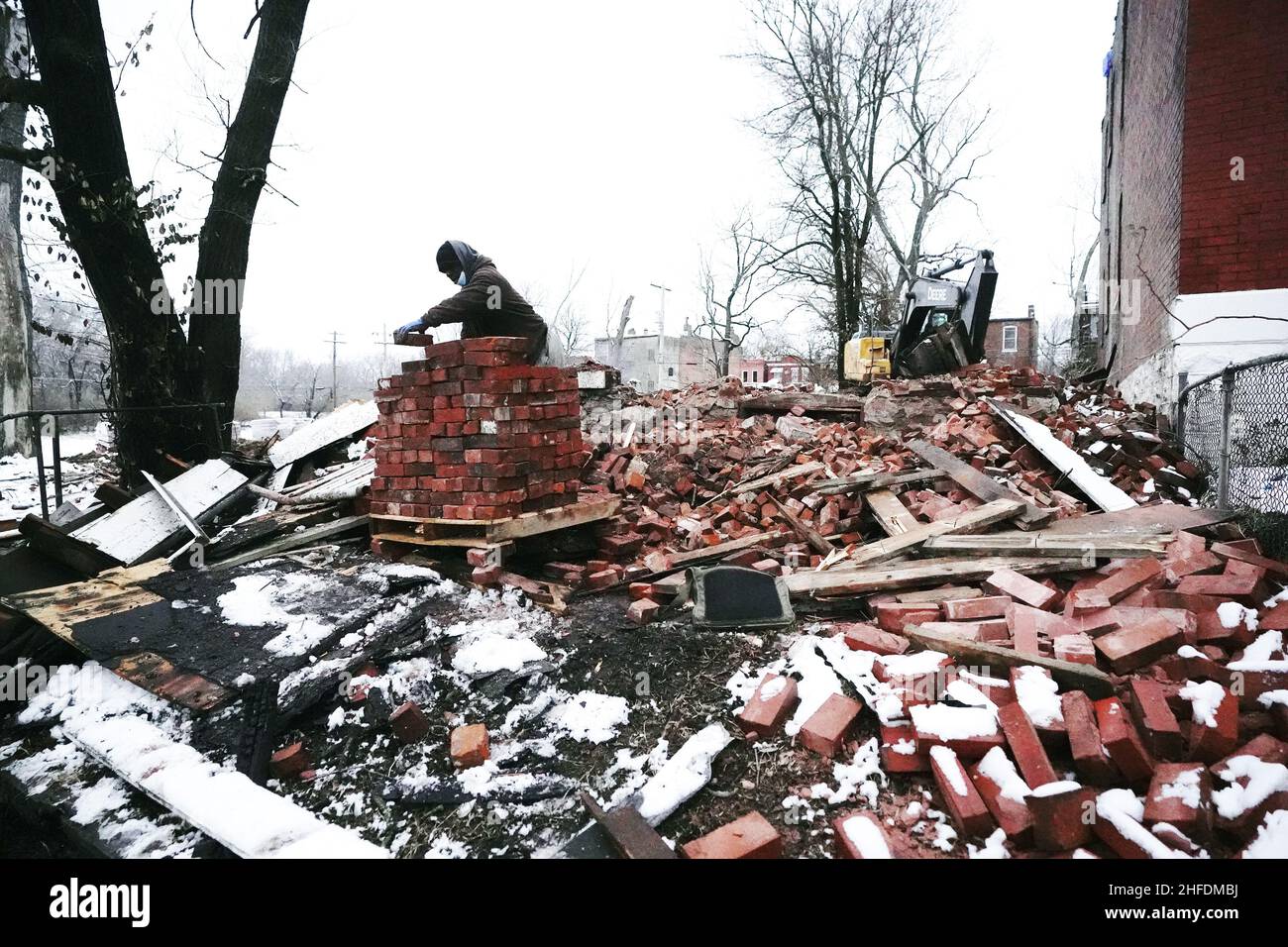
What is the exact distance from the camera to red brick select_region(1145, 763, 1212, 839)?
1943 millimetres

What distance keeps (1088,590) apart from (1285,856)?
59.5 inches

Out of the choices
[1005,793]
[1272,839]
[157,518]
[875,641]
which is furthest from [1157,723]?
[157,518]

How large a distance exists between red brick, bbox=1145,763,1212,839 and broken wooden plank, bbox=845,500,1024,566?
2085 mm

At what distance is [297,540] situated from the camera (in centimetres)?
476

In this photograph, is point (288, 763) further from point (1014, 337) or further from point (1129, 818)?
point (1014, 337)

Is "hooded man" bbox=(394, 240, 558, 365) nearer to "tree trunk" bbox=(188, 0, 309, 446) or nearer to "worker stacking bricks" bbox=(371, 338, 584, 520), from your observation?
"worker stacking bricks" bbox=(371, 338, 584, 520)

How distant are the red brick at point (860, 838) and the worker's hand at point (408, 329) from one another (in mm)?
4337

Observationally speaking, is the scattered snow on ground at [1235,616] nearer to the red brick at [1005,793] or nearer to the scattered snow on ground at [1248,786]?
the scattered snow on ground at [1248,786]

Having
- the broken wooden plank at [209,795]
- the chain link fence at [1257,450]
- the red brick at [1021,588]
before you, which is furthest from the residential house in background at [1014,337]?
the broken wooden plank at [209,795]

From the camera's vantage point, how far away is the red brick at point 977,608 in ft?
10.4

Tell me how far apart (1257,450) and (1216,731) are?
3.70 m

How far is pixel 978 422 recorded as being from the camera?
264 inches

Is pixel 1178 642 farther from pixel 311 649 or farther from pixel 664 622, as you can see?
pixel 311 649
